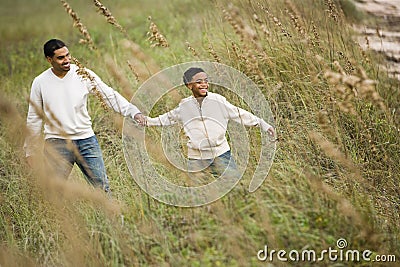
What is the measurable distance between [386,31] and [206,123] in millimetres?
3066

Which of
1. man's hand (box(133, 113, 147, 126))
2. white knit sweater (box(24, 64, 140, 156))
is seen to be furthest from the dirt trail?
white knit sweater (box(24, 64, 140, 156))

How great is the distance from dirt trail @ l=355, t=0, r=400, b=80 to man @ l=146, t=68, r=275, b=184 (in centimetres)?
163

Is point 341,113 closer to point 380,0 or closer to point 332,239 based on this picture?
point 332,239

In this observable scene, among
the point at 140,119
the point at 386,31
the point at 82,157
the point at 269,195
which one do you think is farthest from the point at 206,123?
the point at 386,31

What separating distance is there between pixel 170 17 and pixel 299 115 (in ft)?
15.7

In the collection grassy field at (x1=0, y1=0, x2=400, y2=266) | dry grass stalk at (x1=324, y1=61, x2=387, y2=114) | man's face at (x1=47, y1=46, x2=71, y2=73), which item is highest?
man's face at (x1=47, y1=46, x2=71, y2=73)

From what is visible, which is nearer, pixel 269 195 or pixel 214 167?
pixel 269 195

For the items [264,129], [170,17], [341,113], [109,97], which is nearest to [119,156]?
[109,97]

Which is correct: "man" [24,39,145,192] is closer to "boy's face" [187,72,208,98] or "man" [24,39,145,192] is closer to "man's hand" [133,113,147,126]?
Result: "man's hand" [133,113,147,126]

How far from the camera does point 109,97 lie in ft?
13.2

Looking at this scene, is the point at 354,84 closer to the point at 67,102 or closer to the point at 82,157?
the point at 82,157

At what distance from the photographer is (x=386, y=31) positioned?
228 inches

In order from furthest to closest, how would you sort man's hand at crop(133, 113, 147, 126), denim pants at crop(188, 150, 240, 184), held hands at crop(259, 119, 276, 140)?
man's hand at crop(133, 113, 147, 126) → held hands at crop(259, 119, 276, 140) → denim pants at crop(188, 150, 240, 184)

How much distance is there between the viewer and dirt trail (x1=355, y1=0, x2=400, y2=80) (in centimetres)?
504
